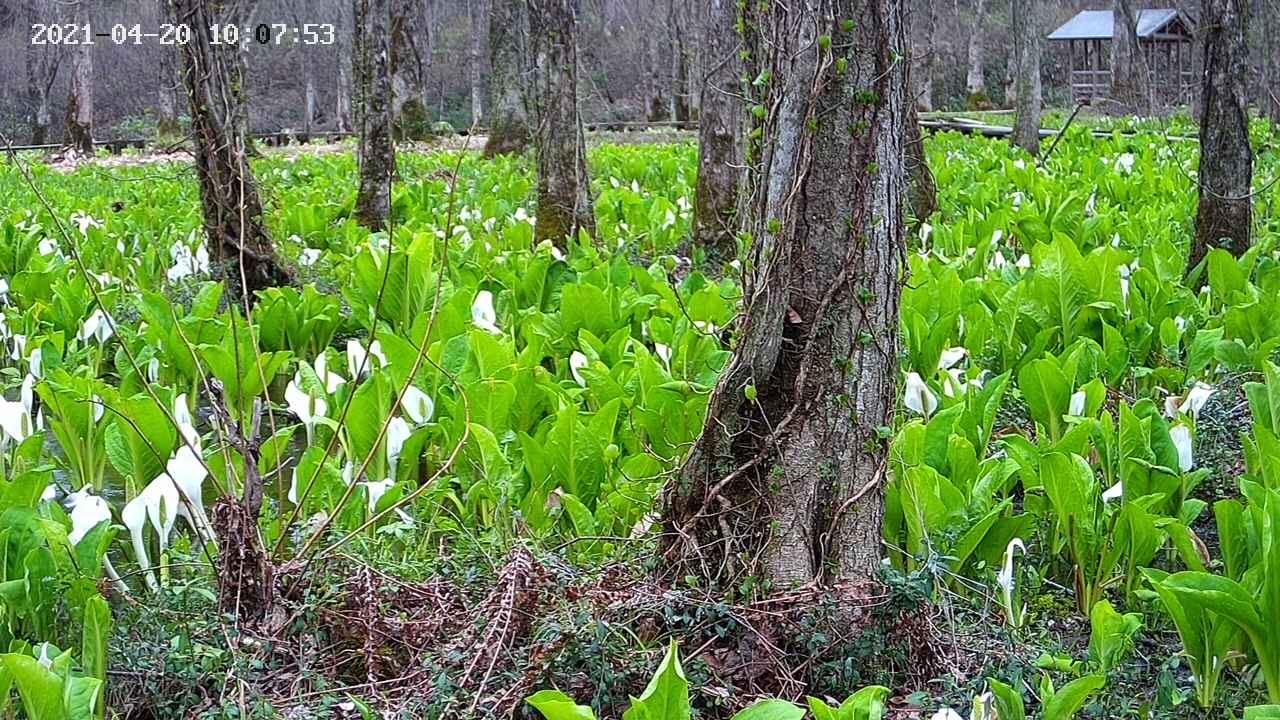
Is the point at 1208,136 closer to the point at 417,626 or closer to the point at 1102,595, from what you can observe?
the point at 1102,595

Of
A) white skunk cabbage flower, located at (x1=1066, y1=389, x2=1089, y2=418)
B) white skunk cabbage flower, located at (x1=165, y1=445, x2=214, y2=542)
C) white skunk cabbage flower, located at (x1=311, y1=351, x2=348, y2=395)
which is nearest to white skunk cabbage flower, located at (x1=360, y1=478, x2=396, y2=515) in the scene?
white skunk cabbage flower, located at (x1=165, y1=445, x2=214, y2=542)

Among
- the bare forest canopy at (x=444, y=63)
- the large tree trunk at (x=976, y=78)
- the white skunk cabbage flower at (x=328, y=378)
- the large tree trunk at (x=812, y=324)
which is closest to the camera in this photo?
the large tree trunk at (x=812, y=324)

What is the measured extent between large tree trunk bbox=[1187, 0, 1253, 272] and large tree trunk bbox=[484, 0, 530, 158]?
11.3m

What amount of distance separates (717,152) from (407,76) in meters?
12.4

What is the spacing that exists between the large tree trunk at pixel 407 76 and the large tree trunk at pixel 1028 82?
299 inches

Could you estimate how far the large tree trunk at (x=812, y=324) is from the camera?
290 centimetres

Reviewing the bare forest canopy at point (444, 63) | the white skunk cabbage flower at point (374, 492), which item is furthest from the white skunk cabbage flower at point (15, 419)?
the bare forest canopy at point (444, 63)

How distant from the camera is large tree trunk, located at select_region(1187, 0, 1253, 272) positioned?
671cm

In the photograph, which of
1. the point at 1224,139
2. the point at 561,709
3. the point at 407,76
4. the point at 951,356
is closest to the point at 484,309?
the point at 951,356

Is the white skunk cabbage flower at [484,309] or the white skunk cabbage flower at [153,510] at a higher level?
the white skunk cabbage flower at [484,309]

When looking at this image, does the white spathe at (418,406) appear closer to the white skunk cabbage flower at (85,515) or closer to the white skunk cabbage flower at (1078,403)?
the white skunk cabbage flower at (85,515)

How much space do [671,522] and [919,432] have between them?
0.76 m

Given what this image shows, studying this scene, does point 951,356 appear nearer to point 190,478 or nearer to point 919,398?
point 919,398

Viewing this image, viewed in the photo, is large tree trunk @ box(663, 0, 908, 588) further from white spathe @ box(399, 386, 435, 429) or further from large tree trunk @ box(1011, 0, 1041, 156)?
large tree trunk @ box(1011, 0, 1041, 156)
